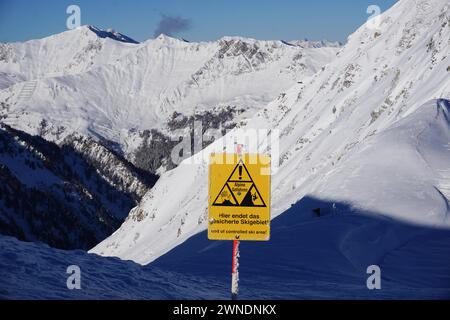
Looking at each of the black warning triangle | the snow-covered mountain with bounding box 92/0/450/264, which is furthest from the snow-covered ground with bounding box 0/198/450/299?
the black warning triangle

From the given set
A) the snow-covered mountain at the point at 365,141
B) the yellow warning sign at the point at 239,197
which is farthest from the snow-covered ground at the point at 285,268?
the yellow warning sign at the point at 239,197

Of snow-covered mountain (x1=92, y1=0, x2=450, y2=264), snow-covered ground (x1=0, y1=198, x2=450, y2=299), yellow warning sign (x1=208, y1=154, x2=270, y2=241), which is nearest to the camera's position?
yellow warning sign (x1=208, y1=154, x2=270, y2=241)

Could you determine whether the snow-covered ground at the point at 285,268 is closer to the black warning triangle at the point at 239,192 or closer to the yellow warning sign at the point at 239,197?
the yellow warning sign at the point at 239,197

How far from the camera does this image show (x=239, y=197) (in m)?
9.35

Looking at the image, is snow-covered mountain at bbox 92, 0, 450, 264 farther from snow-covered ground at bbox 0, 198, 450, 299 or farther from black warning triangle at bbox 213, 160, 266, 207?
black warning triangle at bbox 213, 160, 266, 207

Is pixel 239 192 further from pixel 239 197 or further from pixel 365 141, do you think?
pixel 365 141

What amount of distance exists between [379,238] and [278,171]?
212 ft

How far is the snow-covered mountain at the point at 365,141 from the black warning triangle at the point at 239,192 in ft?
34.4

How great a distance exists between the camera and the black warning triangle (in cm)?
928

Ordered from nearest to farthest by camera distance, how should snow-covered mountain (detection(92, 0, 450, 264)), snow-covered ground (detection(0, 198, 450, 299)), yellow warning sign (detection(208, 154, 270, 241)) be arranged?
yellow warning sign (detection(208, 154, 270, 241))
snow-covered ground (detection(0, 198, 450, 299))
snow-covered mountain (detection(92, 0, 450, 264))

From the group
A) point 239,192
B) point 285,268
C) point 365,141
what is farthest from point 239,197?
point 365,141

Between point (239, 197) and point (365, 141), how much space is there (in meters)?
27.2

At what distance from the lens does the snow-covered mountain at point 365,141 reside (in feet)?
82.1
